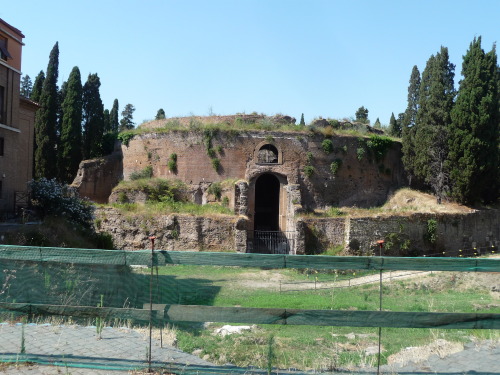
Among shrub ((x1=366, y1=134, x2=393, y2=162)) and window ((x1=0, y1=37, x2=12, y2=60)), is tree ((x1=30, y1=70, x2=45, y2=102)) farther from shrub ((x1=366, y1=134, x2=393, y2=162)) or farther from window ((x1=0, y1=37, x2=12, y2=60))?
shrub ((x1=366, y1=134, x2=393, y2=162))

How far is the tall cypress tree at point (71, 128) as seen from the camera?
1249 inches

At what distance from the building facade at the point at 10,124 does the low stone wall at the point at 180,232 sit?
12.7ft

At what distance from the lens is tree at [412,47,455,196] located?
25.9m

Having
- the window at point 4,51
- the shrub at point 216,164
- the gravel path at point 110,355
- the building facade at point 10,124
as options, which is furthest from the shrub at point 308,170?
the gravel path at point 110,355

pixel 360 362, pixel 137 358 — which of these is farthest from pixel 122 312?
pixel 360 362

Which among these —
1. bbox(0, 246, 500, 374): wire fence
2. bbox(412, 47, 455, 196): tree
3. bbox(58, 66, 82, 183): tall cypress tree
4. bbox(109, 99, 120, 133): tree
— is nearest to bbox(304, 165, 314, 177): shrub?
bbox(412, 47, 455, 196): tree

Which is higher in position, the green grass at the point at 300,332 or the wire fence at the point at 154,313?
the wire fence at the point at 154,313

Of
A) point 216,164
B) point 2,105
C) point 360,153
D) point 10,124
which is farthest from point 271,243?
point 2,105

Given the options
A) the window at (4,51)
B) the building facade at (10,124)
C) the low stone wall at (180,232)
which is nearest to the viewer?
the window at (4,51)

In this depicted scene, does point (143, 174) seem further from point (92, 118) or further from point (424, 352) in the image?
point (424, 352)

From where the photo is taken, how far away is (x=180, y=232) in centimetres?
2159

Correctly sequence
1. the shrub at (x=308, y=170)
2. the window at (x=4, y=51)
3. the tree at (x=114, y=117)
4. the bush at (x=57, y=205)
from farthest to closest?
the tree at (x=114, y=117), the shrub at (x=308, y=170), the window at (x=4, y=51), the bush at (x=57, y=205)

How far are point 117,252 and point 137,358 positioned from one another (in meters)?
1.25

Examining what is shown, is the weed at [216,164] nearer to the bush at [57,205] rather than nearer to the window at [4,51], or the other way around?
the bush at [57,205]
